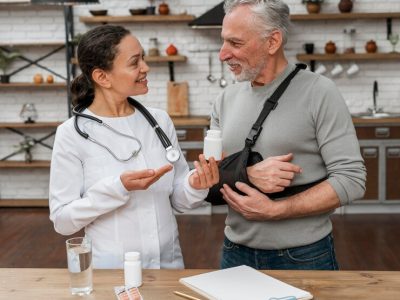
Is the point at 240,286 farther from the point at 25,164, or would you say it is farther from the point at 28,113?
the point at 28,113

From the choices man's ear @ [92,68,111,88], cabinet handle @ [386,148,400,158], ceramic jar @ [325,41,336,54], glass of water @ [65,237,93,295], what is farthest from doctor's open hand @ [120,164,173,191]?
ceramic jar @ [325,41,336,54]

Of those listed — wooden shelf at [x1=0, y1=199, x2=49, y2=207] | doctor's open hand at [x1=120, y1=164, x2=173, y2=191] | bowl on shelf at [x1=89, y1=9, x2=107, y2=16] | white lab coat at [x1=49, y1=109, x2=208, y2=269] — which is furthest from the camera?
wooden shelf at [x1=0, y1=199, x2=49, y2=207]

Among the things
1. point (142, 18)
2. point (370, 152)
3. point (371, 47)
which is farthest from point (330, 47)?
point (142, 18)

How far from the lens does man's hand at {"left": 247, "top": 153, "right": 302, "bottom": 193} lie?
1.94 meters

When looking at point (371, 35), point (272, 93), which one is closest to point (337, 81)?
point (371, 35)

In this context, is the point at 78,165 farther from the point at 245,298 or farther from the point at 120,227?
the point at 245,298

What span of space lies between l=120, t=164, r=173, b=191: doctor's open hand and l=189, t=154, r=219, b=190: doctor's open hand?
9 cm

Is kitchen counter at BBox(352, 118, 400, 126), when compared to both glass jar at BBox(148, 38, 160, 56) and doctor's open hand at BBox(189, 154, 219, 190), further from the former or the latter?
doctor's open hand at BBox(189, 154, 219, 190)

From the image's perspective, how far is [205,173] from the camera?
6.05ft

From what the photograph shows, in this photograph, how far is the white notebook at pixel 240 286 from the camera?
1584 millimetres

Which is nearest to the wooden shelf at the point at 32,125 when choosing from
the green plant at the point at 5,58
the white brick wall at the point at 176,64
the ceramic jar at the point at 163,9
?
the white brick wall at the point at 176,64

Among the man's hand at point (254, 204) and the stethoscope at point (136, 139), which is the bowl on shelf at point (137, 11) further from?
the man's hand at point (254, 204)

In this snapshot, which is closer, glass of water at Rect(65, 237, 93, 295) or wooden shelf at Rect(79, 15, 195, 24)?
glass of water at Rect(65, 237, 93, 295)

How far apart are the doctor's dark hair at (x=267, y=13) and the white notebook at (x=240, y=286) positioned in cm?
83
